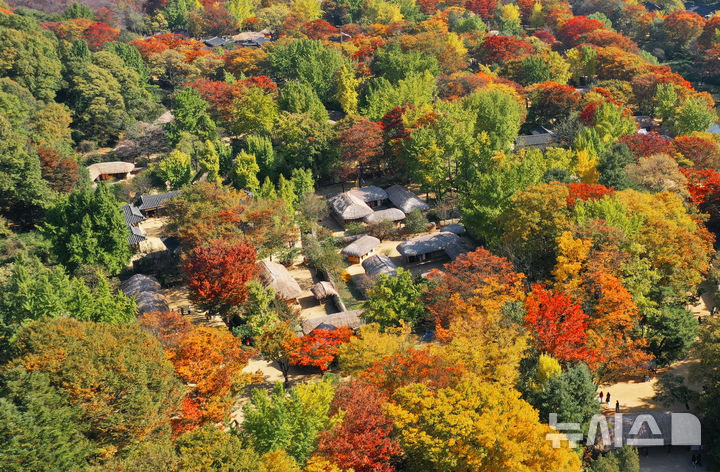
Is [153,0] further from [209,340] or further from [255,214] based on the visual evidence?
[209,340]

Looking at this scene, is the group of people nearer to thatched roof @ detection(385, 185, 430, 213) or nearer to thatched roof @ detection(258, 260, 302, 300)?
thatched roof @ detection(258, 260, 302, 300)

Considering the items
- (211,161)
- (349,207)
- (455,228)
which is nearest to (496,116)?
(455,228)

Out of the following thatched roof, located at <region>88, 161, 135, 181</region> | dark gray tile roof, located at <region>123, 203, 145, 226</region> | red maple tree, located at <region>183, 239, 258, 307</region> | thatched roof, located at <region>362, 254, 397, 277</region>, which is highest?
red maple tree, located at <region>183, 239, 258, 307</region>

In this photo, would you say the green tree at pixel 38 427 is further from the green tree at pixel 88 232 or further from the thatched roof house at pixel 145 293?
the green tree at pixel 88 232

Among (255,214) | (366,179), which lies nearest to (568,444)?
(255,214)

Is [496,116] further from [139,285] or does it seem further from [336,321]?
[139,285]

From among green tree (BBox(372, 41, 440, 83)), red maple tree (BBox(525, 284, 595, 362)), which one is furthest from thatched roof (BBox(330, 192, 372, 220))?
green tree (BBox(372, 41, 440, 83))
